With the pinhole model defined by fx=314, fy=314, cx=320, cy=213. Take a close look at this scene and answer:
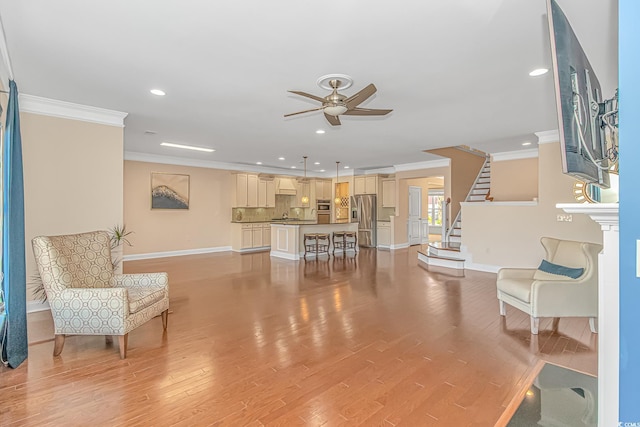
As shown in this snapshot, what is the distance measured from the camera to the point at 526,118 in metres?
4.95

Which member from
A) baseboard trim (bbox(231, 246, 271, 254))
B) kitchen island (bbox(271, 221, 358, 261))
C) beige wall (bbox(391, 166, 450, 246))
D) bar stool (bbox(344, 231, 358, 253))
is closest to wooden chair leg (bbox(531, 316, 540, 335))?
kitchen island (bbox(271, 221, 358, 261))

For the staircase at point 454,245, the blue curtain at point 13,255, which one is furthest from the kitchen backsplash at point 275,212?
the blue curtain at point 13,255

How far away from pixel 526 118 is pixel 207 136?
5.67 metres

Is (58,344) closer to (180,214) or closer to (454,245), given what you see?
(180,214)

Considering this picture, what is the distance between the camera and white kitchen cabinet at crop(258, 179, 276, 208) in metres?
10.5

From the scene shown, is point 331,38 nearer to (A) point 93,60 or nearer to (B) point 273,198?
(A) point 93,60

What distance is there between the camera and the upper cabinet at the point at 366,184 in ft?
35.7

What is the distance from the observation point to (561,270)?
12.9 feet

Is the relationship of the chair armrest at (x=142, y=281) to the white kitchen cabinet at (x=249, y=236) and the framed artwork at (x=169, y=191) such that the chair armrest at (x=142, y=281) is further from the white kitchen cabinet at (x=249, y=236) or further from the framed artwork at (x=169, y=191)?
the white kitchen cabinet at (x=249, y=236)

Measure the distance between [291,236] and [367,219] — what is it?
3.54 metres

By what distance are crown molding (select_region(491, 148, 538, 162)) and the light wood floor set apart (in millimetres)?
4331

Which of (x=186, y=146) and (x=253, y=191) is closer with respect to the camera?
(x=186, y=146)

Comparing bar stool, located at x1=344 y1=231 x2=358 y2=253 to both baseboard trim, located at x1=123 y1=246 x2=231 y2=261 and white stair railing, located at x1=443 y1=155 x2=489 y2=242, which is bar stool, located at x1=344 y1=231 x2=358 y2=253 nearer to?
white stair railing, located at x1=443 y1=155 x2=489 y2=242

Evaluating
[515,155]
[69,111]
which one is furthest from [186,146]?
[515,155]
